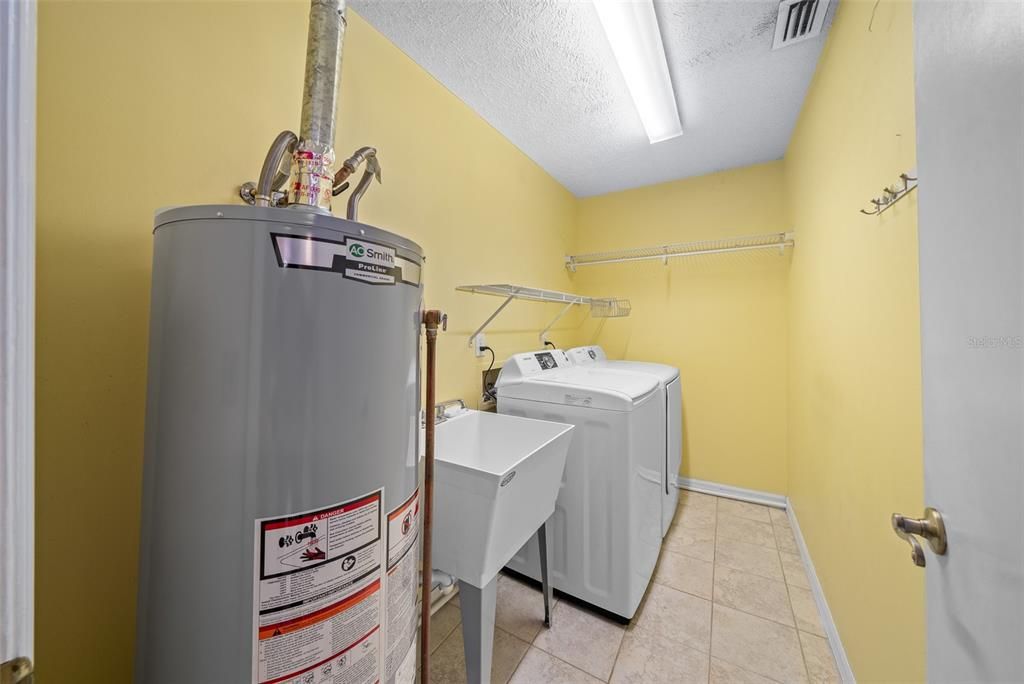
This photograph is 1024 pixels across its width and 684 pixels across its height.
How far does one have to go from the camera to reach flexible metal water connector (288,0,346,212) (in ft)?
2.65

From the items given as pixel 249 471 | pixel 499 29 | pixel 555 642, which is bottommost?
pixel 555 642

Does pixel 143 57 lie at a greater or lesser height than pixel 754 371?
greater

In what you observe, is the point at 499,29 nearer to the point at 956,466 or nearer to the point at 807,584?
the point at 956,466

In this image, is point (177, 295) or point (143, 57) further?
point (143, 57)

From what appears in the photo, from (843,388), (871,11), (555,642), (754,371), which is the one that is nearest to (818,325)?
(843,388)

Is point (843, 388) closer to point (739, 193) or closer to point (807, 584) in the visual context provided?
point (807, 584)

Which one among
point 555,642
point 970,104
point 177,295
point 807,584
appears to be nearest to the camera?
point 970,104

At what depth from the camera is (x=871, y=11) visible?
113cm

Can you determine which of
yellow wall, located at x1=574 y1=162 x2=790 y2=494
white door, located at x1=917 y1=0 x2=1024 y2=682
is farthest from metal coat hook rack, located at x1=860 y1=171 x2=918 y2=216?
yellow wall, located at x1=574 y1=162 x2=790 y2=494

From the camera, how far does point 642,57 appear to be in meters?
1.60

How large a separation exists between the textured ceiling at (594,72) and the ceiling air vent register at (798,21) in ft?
0.12

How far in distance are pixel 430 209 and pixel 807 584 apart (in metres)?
2.68

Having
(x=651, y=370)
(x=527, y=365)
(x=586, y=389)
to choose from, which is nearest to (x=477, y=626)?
(x=586, y=389)

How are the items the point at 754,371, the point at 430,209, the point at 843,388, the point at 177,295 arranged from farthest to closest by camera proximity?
1. the point at 754,371
2. the point at 430,209
3. the point at 843,388
4. the point at 177,295
